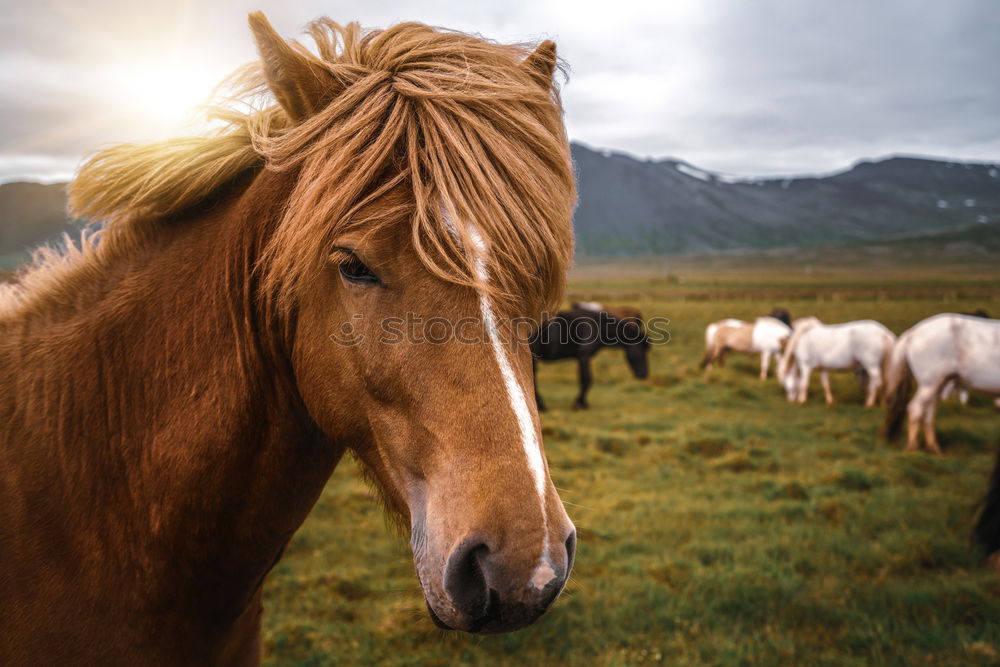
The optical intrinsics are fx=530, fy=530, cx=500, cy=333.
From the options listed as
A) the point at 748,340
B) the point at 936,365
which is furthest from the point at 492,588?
the point at 748,340

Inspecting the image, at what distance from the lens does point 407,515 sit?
1.59 m

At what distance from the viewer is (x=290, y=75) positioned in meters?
A: 1.62

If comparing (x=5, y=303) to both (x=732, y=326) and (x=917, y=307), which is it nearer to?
(x=732, y=326)

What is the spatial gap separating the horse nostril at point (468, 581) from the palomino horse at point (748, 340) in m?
17.7

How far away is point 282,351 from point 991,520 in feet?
23.8

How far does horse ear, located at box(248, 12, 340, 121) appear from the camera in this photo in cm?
157

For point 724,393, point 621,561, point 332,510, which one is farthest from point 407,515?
point 724,393

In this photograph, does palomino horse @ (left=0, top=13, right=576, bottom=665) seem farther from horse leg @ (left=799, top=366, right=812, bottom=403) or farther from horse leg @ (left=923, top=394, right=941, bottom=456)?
horse leg @ (left=799, top=366, right=812, bottom=403)

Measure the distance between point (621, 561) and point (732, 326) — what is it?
15272mm

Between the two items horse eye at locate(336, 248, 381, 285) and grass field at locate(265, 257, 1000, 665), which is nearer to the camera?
horse eye at locate(336, 248, 381, 285)

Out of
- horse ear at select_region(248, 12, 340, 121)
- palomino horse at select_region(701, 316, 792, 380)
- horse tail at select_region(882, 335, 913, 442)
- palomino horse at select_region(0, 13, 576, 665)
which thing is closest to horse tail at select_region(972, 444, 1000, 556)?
Result: horse tail at select_region(882, 335, 913, 442)

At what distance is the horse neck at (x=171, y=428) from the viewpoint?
5.56 feet

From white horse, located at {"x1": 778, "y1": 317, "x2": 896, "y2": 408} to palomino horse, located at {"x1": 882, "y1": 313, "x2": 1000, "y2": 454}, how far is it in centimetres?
329

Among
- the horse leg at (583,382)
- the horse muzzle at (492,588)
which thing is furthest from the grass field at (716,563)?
the horse muzzle at (492,588)
